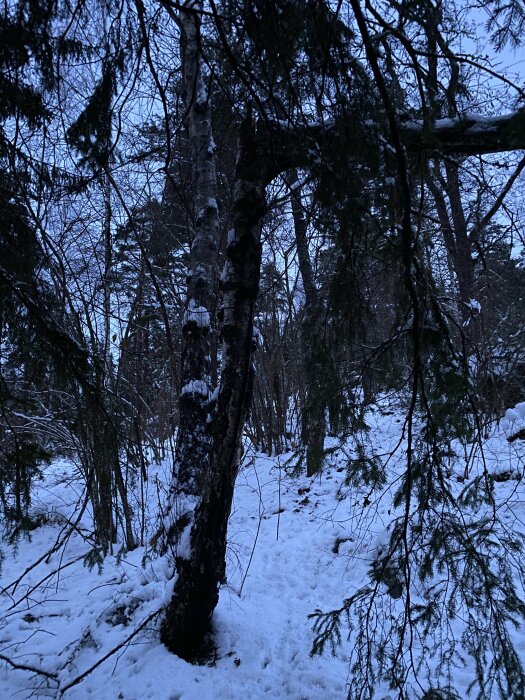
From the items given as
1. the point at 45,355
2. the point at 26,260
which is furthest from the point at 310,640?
the point at 26,260

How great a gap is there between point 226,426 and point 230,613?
179 centimetres

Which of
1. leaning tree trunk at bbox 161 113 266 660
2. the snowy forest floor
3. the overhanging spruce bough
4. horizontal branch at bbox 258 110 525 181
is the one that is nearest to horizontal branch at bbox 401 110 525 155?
horizontal branch at bbox 258 110 525 181

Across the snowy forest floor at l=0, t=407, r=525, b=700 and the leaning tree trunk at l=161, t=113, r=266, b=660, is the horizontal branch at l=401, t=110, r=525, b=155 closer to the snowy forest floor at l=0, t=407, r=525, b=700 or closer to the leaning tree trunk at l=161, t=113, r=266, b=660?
the leaning tree trunk at l=161, t=113, r=266, b=660

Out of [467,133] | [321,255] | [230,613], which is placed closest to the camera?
[467,133]

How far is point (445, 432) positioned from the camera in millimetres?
1795

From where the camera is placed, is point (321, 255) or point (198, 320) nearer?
point (321, 255)

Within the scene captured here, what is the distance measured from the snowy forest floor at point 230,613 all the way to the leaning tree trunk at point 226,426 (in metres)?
0.30

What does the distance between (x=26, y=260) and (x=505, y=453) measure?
19.0 feet

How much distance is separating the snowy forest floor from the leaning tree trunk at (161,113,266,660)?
296 mm

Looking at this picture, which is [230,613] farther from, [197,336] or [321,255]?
[321,255]

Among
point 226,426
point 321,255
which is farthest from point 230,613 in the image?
point 321,255

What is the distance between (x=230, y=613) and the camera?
3.20 metres

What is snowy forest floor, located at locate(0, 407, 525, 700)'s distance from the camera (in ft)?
8.71

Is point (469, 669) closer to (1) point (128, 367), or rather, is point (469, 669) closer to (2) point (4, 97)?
(2) point (4, 97)
